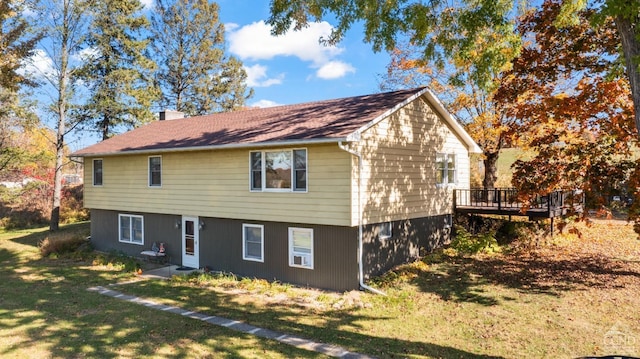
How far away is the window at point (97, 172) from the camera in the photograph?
19094mm

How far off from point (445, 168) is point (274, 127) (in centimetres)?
722

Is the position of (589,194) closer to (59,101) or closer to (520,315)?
(520,315)

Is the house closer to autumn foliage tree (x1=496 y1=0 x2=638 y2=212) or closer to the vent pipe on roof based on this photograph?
autumn foliage tree (x1=496 y1=0 x2=638 y2=212)

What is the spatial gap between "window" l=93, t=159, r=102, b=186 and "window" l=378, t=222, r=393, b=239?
541 inches

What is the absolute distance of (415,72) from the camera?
23.1 meters

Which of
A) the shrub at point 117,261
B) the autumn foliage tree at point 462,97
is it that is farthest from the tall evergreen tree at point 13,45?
the autumn foliage tree at point 462,97

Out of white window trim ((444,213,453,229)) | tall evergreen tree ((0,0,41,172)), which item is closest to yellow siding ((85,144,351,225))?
tall evergreen tree ((0,0,41,172))

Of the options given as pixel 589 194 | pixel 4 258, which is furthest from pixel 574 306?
pixel 4 258

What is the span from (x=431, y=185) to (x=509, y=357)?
8.72 m

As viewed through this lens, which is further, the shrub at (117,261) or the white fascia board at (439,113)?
the shrub at (117,261)

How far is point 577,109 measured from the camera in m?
10.9

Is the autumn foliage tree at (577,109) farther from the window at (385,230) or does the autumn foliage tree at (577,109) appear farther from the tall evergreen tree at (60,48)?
the tall evergreen tree at (60,48)

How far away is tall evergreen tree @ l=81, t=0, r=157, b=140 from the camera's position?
25398mm

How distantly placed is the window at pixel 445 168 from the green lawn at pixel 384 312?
11.1 ft
